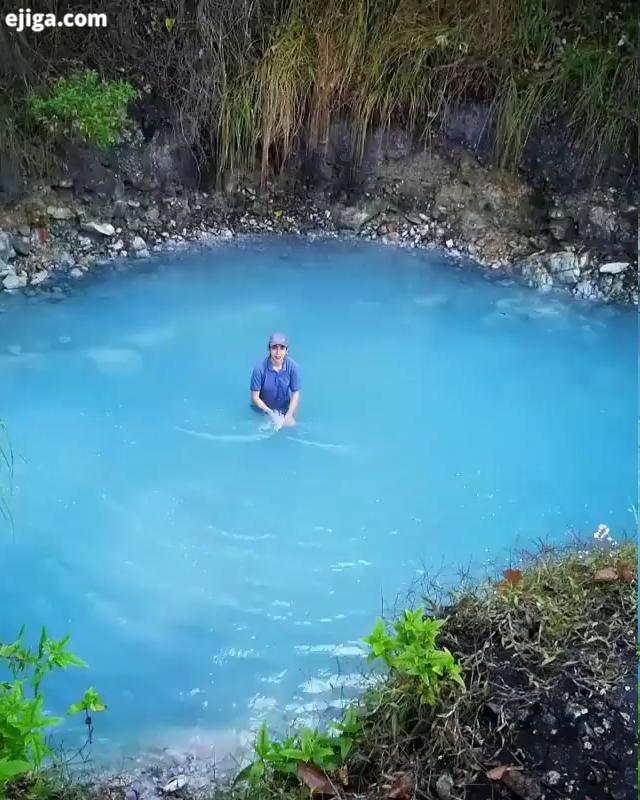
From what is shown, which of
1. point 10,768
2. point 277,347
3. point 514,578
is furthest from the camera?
point 277,347

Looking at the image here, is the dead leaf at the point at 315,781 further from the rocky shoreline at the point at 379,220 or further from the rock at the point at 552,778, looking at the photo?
the rocky shoreline at the point at 379,220

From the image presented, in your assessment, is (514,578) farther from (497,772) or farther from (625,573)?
(497,772)

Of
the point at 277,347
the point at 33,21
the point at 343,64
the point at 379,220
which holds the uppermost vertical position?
the point at 33,21

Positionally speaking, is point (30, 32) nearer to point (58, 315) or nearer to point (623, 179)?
point (58, 315)

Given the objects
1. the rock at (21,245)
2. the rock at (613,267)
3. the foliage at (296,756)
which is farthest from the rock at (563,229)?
the foliage at (296,756)

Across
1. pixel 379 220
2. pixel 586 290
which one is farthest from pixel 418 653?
pixel 379 220

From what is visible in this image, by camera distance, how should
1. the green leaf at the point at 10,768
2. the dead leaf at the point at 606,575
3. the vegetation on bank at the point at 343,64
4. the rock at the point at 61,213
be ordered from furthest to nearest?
1. the rock at the point at 61,213
2. the vegetation on bank at the point at 343,64
3. the dead leaf at the point at 606,575
4. the green leaf at the point at 10,768

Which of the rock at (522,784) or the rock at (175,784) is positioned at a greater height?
the rock at (522,784)

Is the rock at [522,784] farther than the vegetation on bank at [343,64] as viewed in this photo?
No
